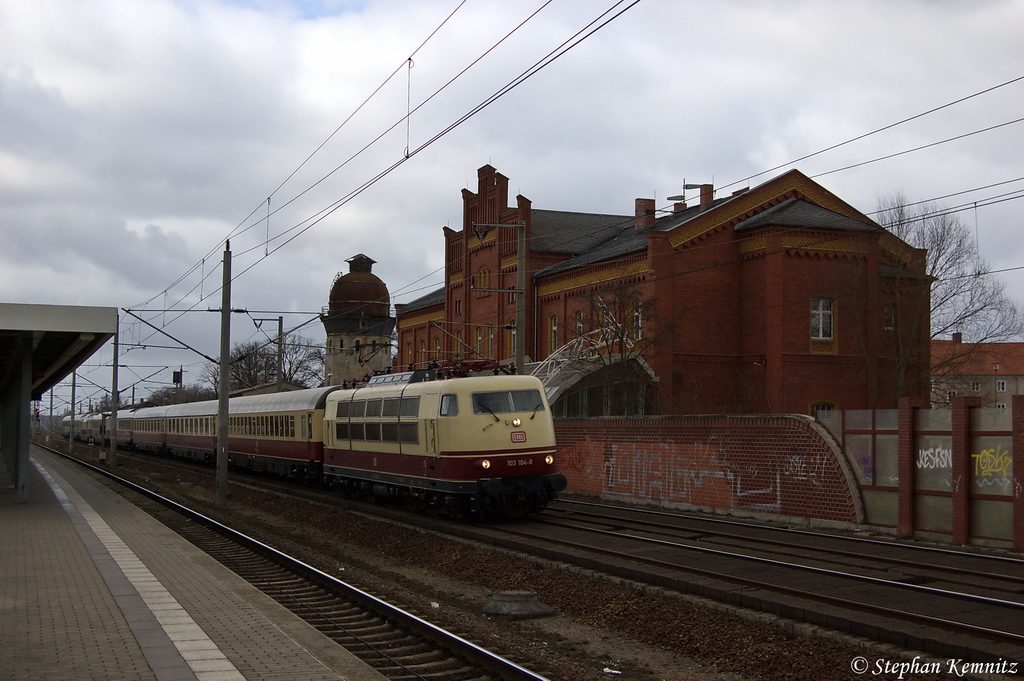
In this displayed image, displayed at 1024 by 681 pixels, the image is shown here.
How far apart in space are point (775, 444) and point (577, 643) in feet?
33.9

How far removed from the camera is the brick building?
122ft

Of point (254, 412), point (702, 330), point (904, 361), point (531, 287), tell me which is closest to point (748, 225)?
point (702, 330)

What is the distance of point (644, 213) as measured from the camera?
163 feet

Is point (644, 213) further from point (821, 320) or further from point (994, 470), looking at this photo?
point (994, 470)

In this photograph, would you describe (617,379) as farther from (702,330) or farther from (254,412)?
(254,412)

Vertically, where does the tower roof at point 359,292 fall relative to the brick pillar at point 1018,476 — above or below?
above

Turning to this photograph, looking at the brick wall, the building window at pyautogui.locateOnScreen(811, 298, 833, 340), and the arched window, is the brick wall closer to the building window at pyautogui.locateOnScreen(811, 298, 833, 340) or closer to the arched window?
the building window at pyautogui.locateOnScreen(811, 298, 833, 340)

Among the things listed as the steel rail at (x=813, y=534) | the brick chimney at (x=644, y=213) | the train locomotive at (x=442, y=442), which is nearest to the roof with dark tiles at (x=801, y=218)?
the brick chimney at (x=644, y=213)

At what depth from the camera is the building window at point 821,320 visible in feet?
127

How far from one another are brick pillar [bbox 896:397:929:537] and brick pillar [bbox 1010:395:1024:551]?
204cm

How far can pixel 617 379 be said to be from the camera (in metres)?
36.5

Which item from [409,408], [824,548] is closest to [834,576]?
[824,548]

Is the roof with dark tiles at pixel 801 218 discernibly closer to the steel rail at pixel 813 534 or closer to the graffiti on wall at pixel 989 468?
the steel rail at pixel 813 534

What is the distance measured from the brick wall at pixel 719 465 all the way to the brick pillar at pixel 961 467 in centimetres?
230
